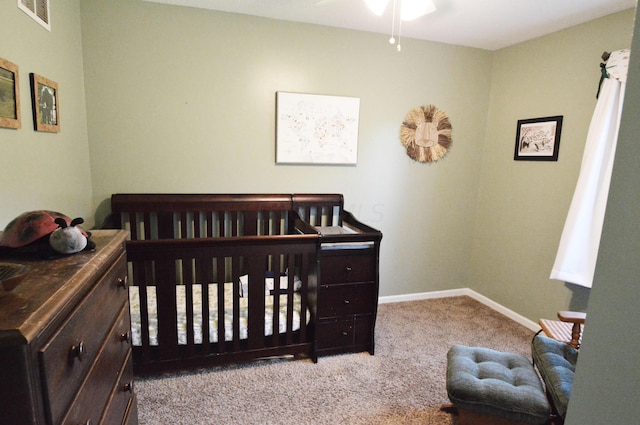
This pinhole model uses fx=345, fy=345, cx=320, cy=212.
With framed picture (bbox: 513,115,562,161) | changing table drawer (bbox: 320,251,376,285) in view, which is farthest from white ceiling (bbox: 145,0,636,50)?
changing table drawer (bbox: 320,251,376,285)

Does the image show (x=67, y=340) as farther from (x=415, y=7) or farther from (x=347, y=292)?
(x=415, y=7)

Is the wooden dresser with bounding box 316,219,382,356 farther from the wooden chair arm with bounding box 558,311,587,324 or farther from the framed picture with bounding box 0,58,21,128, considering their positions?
the framed picture with bounding box 0,58,21,128

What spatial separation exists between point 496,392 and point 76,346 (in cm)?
158

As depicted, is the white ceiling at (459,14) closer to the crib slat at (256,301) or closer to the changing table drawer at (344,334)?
the crib slat at (256,301)

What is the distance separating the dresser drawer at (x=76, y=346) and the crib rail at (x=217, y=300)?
0.82 meters

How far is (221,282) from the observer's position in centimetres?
203

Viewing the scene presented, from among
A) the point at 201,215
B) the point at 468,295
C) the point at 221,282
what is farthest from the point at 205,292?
the point at 468,295

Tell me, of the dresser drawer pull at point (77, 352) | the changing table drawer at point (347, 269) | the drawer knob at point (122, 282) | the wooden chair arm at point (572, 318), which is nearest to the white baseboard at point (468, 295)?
the changing table drawer at point (347, 269)

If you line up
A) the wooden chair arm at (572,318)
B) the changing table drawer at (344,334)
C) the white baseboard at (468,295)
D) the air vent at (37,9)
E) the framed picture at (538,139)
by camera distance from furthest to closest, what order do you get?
the white baseboard at (468,295), the framed picture at (538,139), the changing table drawer at (344,334), the wooden chair arm at (572,318), the air vent at (37,9)

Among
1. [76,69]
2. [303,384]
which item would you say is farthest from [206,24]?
[303,384]

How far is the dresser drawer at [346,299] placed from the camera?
7.49 ft

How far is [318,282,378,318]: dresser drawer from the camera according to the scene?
2283mm

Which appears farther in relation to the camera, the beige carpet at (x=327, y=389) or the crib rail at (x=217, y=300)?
the crib rail at (x=217, y=300)

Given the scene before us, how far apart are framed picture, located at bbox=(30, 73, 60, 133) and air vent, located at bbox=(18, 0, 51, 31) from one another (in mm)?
277
